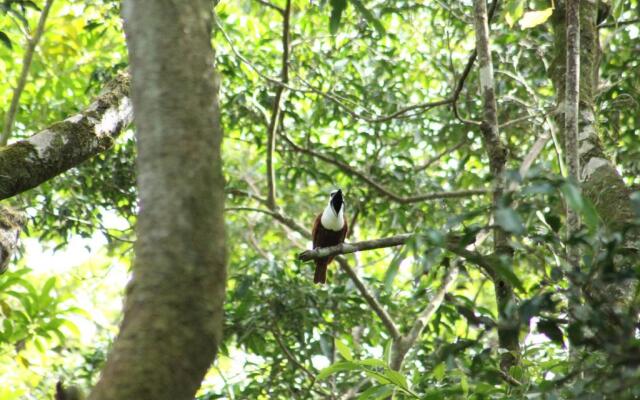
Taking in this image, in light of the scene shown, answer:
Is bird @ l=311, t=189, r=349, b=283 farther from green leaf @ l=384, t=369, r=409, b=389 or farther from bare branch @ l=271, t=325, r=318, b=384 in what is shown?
green leaf @ l=384, t=369, r=409, b=389

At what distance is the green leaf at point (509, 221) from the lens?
1.42 meters

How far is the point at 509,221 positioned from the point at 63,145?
1899mm

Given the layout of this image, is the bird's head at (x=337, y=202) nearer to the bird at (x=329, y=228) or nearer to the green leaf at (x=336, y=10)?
the bird at (x=329, y=228)

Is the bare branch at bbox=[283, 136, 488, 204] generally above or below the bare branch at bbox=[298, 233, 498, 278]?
above

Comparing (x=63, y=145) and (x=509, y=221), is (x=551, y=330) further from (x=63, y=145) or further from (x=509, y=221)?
(x=63, y=145)

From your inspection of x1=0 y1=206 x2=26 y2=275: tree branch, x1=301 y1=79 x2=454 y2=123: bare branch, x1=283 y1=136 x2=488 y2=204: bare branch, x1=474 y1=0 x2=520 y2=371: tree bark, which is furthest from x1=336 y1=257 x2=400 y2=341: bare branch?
x1=0 y1=206 x2=26 y2=275: tree branch

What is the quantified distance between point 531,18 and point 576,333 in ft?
8.15

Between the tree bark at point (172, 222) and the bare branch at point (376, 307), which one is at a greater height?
the bare branch at point (376, 307)

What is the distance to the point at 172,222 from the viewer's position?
132 centimetres

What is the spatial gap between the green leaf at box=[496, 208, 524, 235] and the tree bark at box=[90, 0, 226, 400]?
0.55 metres

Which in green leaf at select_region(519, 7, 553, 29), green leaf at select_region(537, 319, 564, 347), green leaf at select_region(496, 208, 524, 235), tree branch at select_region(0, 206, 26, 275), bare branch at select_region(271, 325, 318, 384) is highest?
green leaf at select_region(519, 7, 553, 29)

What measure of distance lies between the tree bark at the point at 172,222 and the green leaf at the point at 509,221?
1.79 feet

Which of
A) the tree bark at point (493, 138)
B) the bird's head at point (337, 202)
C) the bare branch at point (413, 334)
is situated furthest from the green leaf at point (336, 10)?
the bird's head at point (337, 202)

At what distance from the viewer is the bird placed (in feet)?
18.8
